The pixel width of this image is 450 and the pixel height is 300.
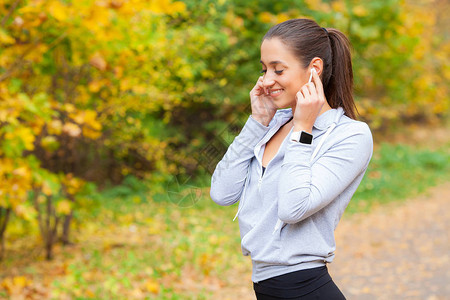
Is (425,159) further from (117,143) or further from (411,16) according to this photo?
(117,143)

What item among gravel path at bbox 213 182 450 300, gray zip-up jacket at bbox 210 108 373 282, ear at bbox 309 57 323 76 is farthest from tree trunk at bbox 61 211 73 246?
ear at bbox 309 57 323 76

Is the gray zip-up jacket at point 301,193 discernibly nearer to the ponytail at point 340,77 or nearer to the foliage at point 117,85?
the ponytail at point 340,77

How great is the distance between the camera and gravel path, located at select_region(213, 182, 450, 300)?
17.5ft

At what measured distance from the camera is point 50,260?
5574 mm

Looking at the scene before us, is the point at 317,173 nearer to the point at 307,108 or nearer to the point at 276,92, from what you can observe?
the point at 307,108

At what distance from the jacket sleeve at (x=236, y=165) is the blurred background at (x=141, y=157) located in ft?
0.47

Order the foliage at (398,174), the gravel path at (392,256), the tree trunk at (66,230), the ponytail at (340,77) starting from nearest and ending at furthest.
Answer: the ponytail at (340,77) → the gravel path at (392,256) → the tree trunk at (66,230) → the foliage at (398,174)

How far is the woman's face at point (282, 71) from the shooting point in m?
1.69

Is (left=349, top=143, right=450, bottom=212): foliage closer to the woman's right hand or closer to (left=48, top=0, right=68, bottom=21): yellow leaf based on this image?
(left=48, top=0, right=68, bottom=21): yellow leaf

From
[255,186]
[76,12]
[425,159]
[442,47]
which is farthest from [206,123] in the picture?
[442,47]

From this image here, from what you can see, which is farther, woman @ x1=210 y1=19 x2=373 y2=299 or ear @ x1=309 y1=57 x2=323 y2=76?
ear @ x1=309 y1=57 x2=323 y2=76

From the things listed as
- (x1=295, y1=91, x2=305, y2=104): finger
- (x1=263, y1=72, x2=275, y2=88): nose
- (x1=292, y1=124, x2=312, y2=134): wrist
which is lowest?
(x1=292, y1=124, x2=312, y2=134): wrist

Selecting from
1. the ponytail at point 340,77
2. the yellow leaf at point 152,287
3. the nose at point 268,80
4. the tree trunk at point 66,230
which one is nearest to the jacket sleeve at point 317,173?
the ponytail at point 340,77

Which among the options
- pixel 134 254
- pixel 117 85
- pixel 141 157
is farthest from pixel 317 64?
pixel 134 254
